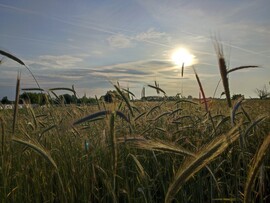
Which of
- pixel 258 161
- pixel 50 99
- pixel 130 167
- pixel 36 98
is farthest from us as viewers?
pixel 36 98

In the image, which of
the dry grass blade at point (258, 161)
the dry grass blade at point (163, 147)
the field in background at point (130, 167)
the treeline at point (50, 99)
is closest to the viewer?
the dry grass blade at point (258, 161)

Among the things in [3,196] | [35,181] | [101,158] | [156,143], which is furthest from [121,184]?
[156,143]

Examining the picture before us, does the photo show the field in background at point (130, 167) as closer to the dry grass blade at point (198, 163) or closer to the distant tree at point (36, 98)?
the dry grass blade at point (198, 163)

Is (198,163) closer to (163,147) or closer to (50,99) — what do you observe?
(163,147)

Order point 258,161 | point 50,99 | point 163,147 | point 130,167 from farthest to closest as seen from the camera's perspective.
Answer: point 50,99
point 130,167
point 163,147
point 258,161

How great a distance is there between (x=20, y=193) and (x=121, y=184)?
76cm

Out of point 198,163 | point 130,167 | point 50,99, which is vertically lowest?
point 130,167

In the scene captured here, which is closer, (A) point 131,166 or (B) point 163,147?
(B) point 163,147

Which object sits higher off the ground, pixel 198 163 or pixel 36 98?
pixel 36 98

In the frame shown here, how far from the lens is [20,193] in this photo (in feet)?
7.07

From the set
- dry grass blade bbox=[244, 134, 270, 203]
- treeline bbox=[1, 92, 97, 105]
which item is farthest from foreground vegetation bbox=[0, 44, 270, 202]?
treeline bbox=[1, 92, 97, 105]

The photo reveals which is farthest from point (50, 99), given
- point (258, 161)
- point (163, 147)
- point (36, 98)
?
point (258, 161)

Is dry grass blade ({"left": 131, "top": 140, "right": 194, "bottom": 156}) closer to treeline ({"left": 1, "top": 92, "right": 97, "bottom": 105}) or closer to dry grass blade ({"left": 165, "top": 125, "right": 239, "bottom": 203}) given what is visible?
dry grass blade ({"left": 165, "top": 125, "right": 239, "bottom": 203})

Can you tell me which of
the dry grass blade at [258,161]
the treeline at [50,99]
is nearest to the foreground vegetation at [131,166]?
the dry grass blade at [258,161]
